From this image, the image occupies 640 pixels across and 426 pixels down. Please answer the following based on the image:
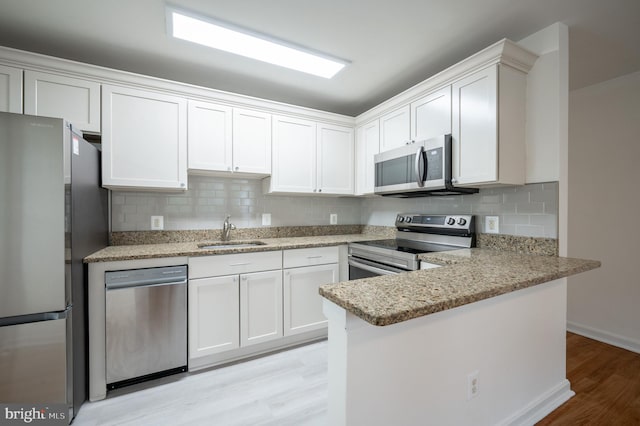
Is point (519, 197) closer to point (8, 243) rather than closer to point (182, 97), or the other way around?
point (182, 97)

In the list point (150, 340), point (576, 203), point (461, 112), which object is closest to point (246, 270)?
point (150, 340)

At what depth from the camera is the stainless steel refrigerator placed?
4.43 ft

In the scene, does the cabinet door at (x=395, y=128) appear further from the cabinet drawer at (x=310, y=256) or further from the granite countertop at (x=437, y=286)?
the granite countertop at (x=437, y=286)

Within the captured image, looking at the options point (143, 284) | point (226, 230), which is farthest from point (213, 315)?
point (226, 230)

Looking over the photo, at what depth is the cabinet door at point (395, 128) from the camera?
244cm

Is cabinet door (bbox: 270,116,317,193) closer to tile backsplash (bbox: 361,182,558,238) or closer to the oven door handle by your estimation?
the oven door handle

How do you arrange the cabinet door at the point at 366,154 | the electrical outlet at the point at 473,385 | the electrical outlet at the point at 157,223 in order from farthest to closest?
1. the cabinet door at the point at 366,154
2. the electrical outlet at the point at 157,223
3. the electrical outlet at the point at 473,385

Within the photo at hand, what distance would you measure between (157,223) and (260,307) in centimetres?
121

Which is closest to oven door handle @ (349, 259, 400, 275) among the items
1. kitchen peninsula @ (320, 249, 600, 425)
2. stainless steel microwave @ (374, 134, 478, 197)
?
kitchen peninsula @ (320, 249, 600, 425)

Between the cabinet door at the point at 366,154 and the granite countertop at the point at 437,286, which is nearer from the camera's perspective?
the granite countertop at the point at 437,286

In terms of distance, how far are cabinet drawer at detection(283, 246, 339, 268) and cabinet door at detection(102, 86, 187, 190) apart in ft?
3.51

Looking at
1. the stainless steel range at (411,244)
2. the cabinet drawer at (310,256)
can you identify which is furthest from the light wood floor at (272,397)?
the stainless steel range at (411,244)

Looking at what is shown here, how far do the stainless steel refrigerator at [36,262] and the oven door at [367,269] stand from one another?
204 cm

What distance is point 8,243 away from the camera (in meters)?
1.34
